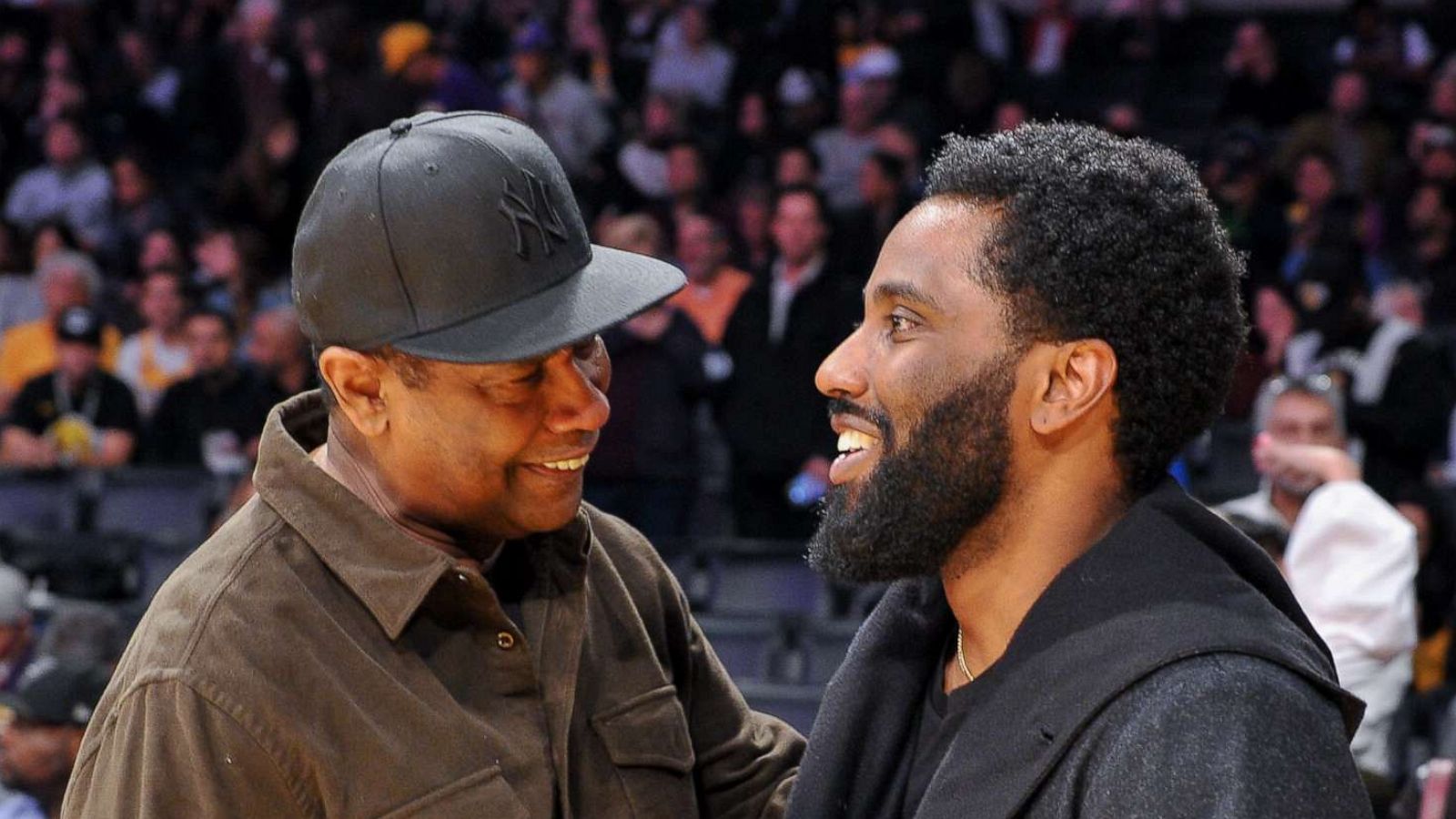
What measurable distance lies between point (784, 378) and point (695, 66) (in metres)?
4.91

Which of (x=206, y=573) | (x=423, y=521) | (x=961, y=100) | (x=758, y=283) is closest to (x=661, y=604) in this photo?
(x=423, y=521)

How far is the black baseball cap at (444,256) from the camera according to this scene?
217 centimetres

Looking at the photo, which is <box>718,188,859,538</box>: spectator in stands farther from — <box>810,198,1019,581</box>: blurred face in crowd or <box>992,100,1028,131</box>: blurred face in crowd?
<box>810,198,1019,581</box>: blurred face in crowd

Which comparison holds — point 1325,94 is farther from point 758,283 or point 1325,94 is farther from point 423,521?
point 423,521

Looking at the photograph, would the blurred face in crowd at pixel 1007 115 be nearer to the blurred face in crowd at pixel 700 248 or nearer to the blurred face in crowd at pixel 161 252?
the blurred face in crowd at pixel 700 248

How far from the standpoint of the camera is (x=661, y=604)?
268 cm

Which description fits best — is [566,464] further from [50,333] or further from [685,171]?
[50,333]

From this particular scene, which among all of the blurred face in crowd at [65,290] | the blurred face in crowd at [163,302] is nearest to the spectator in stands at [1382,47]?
the blurred face in crowd at [163,302]

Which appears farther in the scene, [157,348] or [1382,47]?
[1382,47]

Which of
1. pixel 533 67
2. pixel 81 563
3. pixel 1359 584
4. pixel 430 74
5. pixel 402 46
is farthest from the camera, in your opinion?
pixel 533 67

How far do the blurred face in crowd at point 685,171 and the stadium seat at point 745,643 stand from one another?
373 centimetres

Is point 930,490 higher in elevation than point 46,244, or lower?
higher

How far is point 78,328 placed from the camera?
900cm

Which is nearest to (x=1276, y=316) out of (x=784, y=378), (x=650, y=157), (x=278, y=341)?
(x=784, y=378)
